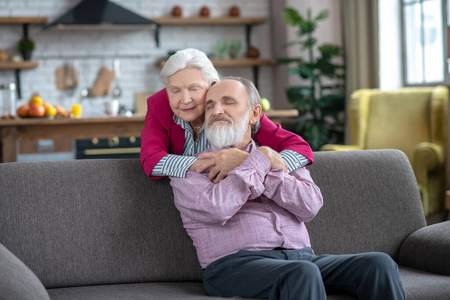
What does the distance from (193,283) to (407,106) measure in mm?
3242

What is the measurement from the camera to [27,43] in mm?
6809

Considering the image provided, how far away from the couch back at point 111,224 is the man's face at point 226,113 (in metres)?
0.30

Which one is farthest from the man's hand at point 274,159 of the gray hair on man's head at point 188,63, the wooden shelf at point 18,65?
the wooden shelf at point 18,65

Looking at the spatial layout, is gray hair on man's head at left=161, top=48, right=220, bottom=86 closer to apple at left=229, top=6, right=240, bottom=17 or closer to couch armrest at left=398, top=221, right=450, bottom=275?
couch armrest at left=398, top=221, right=450, bottom=275

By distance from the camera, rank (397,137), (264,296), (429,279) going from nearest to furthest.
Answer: (264,296), (429,279), (397,137)

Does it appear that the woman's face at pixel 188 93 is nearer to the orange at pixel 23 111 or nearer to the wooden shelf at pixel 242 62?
the orange at pixel 23 111

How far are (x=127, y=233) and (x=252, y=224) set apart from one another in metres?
0.47

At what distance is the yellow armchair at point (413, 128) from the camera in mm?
4551

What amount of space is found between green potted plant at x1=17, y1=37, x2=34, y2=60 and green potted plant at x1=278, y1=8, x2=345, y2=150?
8.42 feet

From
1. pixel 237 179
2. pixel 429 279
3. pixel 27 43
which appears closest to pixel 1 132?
pixel 27 43

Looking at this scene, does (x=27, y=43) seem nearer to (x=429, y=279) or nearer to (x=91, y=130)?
(x=91, y=130)

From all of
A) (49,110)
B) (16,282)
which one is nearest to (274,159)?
(16,282)

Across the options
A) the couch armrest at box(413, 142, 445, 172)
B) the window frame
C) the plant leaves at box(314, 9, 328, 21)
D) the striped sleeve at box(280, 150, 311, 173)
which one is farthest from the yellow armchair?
the striped sleeve at box(280, 150, 311, 173)

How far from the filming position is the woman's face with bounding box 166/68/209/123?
2.28m
